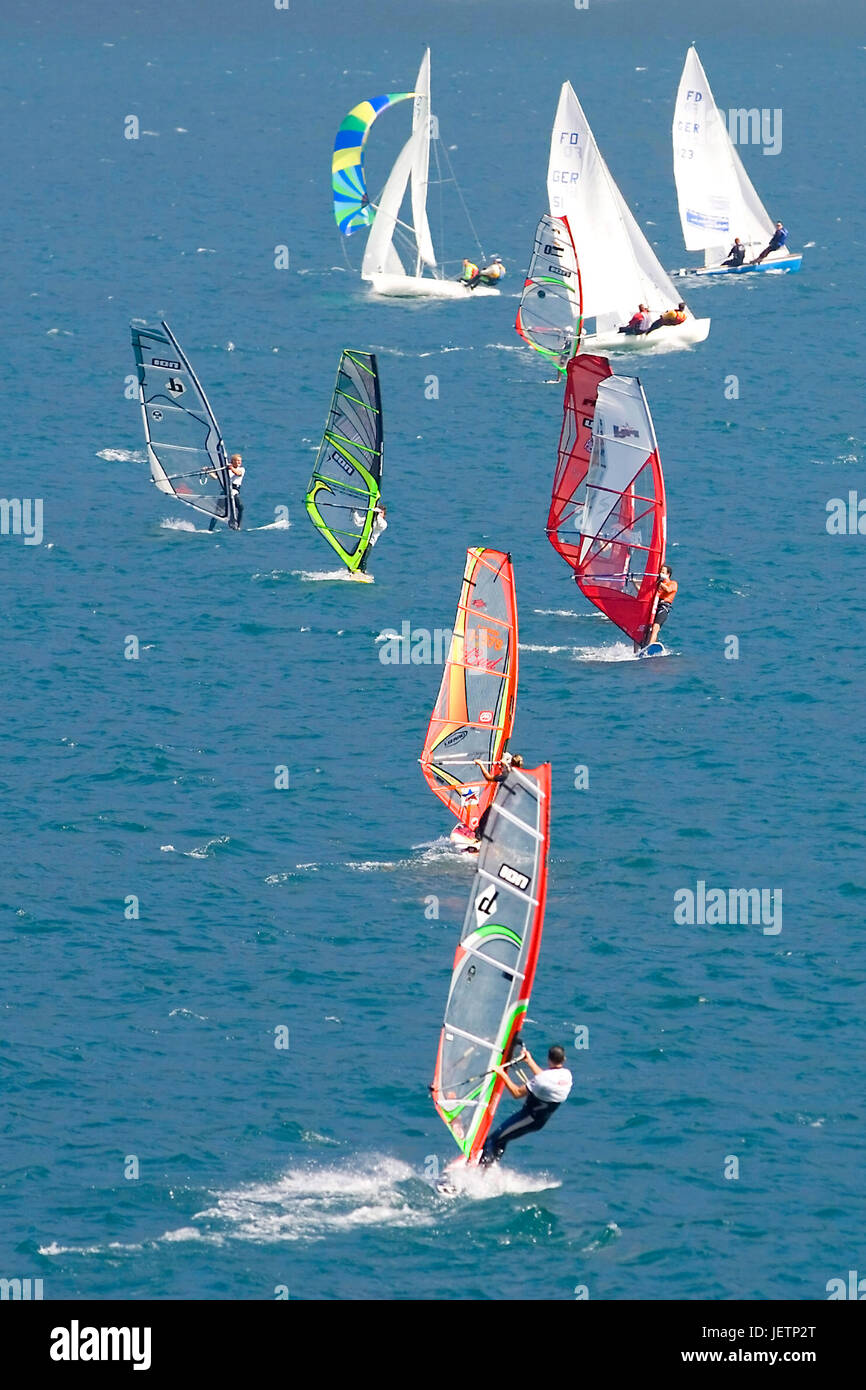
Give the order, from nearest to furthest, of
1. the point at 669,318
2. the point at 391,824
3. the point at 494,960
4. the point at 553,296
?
the point at 494,960, the point at 391,824, the point at 553,296, the point at 669,318

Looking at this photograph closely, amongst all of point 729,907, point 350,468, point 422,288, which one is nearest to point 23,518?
point 350,468

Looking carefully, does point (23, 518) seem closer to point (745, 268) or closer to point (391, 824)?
point (391, 824)

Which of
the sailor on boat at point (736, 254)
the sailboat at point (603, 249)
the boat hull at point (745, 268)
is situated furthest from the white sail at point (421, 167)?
the sailor on boat at point (736, 254)

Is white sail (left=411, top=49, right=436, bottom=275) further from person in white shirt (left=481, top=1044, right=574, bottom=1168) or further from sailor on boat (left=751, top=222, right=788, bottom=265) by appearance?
person in white shirt (left=481, top=1044, right=574, bottom=1168)

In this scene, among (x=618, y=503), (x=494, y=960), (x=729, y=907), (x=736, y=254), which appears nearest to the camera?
(x=494, y=960)

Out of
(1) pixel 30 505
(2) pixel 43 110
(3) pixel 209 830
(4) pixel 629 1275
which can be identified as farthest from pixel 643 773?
(2) pixel 43 110

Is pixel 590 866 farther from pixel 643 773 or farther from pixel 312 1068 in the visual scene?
pixel 312 1068
